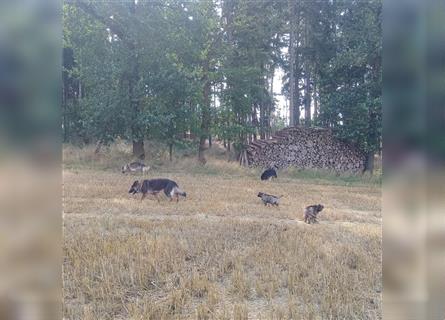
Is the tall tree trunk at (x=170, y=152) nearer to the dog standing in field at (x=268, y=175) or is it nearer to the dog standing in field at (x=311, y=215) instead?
the dog standing in field at (x=268, y=175)

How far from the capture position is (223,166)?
17.2 m

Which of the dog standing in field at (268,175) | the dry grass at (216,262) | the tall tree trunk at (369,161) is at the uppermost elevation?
the tall tree trunk at (369,161)

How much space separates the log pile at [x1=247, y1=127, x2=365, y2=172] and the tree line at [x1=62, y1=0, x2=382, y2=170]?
34.7 inches

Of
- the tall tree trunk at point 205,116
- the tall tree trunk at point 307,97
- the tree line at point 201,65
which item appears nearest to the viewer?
the tree line at point 201,65

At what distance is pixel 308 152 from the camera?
20438 millimetres

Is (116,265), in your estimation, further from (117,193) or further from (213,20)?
(213,20)

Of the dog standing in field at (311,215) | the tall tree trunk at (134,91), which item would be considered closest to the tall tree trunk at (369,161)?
the tall tree trunk at (134,91)

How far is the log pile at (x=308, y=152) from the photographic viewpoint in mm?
20344

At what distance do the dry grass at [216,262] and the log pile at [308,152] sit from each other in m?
12.4

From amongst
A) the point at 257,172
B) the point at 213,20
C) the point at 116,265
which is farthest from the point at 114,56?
the point at 116,265

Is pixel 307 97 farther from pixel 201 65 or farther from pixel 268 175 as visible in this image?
pixel 268 175

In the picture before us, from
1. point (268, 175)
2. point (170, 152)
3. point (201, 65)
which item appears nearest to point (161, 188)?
point (268, 175)

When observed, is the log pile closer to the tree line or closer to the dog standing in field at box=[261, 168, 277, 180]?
the tree line

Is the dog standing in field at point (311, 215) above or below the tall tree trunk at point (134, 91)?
below
